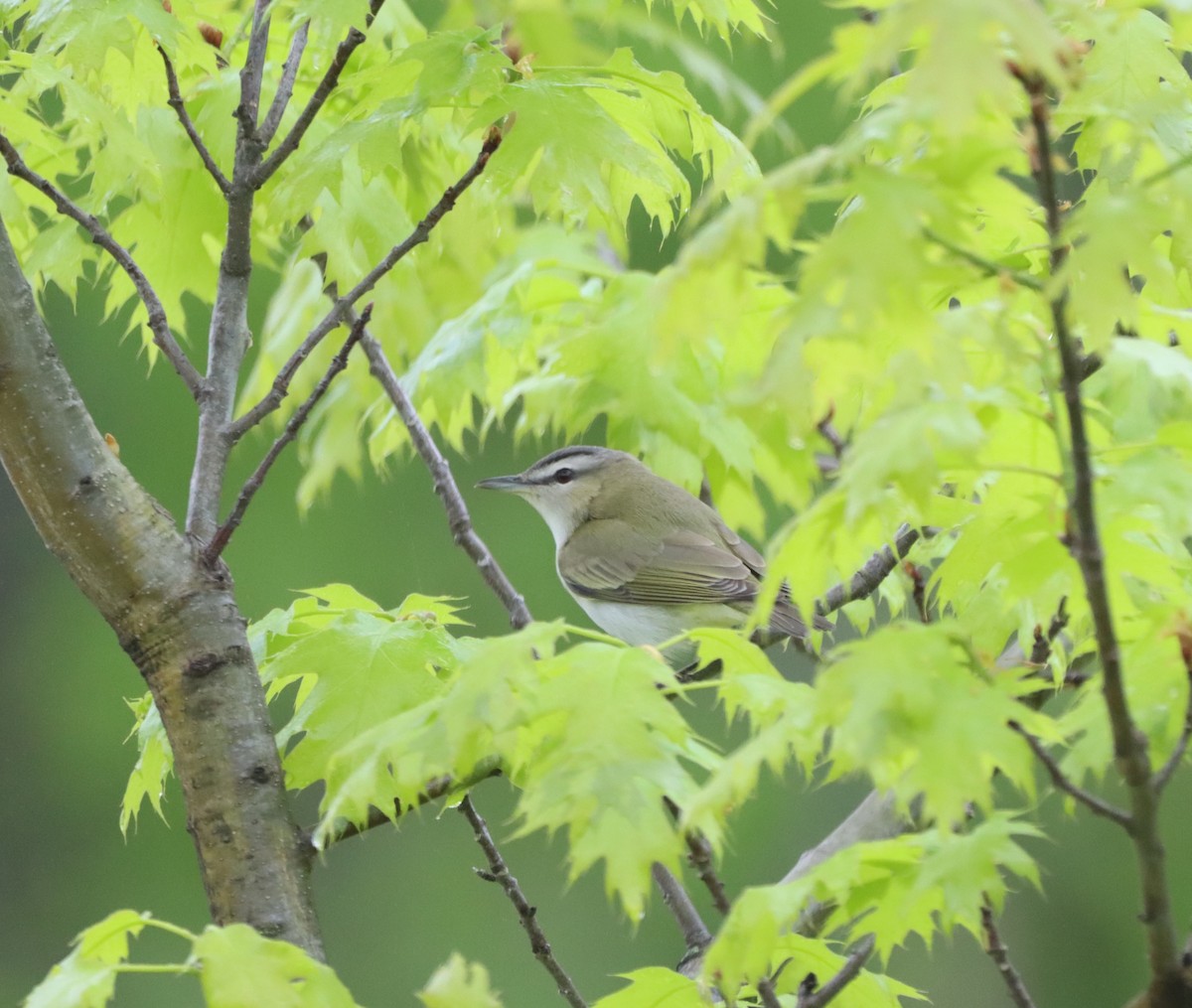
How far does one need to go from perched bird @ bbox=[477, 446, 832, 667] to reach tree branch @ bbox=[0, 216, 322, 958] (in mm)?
1533

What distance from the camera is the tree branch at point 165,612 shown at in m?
1.50

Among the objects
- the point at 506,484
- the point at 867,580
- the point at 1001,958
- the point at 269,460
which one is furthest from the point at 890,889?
the point at 506,484

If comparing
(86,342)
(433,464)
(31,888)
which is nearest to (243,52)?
(433,464)

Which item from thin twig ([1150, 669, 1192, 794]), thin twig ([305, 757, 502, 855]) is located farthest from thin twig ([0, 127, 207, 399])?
thin twig ([1150, 669, 1192, 794])

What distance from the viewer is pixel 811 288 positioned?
36.2 inches

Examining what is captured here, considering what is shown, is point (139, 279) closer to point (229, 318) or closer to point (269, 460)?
point (229, 318)

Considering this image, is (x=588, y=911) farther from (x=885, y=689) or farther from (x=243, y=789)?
(x=885, y=689)

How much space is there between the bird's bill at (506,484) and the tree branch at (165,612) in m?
1.65

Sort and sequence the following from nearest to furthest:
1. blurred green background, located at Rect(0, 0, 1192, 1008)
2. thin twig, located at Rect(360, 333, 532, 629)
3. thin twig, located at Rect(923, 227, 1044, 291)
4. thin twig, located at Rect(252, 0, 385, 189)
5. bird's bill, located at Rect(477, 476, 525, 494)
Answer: thin twig, located at Rect(923, 227, 1044, 291), thin twig, located at Rect(252, 0, 385, 189), thin twig, located at Rect(360, 333, 532, 629), bird's bill, located at Rect(477, 476, 525, 494), blurred green background, located at Rect(0, 0, 1192, 1008)

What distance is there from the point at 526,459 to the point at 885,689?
5684mm

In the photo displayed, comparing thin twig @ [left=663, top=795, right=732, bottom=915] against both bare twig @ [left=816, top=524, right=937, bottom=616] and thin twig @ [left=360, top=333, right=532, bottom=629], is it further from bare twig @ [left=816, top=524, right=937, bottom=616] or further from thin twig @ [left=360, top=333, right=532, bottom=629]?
thin twig @ [left=360, top=333, right=532, bottom=629]

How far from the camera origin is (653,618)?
10.6 feet

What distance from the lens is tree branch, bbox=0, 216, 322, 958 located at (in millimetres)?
1500

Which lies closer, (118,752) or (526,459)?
(118,752)
